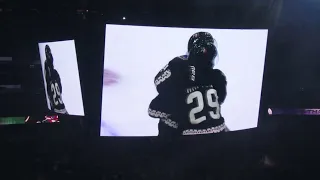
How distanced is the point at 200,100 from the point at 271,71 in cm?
67

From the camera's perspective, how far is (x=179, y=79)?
73.8 inches

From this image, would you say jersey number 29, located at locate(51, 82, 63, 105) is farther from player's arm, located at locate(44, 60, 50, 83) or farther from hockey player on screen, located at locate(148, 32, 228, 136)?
hockey player on screen, located at locate(148, 32, 228, 136)

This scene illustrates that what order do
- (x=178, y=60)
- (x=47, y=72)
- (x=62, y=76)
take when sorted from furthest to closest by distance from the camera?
(x=47, y=72)
(x=62, y=76)
(x=178, y=60)

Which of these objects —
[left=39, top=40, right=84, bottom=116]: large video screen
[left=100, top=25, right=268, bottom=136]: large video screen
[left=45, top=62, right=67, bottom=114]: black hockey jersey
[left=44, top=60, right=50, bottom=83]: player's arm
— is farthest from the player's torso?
[left=44, top=60, right=50, bottom=83]: player's arm

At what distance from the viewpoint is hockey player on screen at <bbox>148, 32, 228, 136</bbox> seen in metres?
1.84

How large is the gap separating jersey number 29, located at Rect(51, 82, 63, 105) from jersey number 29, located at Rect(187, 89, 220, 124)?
695 mm

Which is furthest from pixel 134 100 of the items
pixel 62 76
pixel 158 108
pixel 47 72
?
pixel 47 72

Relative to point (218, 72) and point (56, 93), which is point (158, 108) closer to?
point (218, 72)

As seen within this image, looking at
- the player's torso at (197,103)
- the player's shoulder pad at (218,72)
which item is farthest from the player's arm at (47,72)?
the player's shoulder pad at (218,72)

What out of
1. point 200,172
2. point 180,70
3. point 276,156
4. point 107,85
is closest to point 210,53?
point 180,70

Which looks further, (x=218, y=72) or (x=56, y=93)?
(x=56, y=93)

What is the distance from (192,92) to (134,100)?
29 cm

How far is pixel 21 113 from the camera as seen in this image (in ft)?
7.47

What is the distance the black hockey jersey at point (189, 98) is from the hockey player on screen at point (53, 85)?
0.52 m
